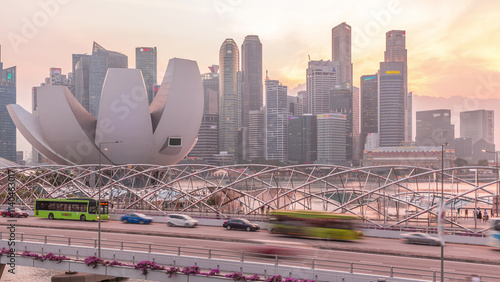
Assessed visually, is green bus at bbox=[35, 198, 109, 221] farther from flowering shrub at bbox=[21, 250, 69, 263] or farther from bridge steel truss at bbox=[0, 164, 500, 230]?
flowering shrub at bbox=[21, 250, 69, 263]

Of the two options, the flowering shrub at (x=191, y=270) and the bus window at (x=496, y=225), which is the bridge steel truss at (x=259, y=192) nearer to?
→ the bus window at (x=496, y=225)

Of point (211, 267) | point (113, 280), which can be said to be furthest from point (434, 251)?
point (113, 280)

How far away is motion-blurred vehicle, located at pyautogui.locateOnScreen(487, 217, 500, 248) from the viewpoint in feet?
96.3

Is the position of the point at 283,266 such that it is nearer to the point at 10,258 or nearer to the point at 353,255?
the point at 353,255

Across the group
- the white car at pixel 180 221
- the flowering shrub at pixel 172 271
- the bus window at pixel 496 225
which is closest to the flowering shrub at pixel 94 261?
the flowering shrub at pixel 172 271

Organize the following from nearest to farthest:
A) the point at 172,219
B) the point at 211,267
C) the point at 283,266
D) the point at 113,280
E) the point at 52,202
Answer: the point at 283,266 → the point at 211,267 → the point at 113,280 → the point at 172,219 → the point at 52,202

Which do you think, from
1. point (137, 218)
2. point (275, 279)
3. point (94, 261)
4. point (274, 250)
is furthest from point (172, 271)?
point (137, 218)

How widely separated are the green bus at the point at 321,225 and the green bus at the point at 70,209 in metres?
20.5

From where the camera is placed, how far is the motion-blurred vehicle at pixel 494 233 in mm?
29359

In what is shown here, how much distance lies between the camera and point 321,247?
27.7m

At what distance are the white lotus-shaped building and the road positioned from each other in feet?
127

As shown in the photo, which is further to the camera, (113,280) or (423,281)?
(113,280)

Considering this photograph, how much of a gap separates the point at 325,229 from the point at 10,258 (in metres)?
A: 19.5

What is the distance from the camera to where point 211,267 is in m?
22.5
